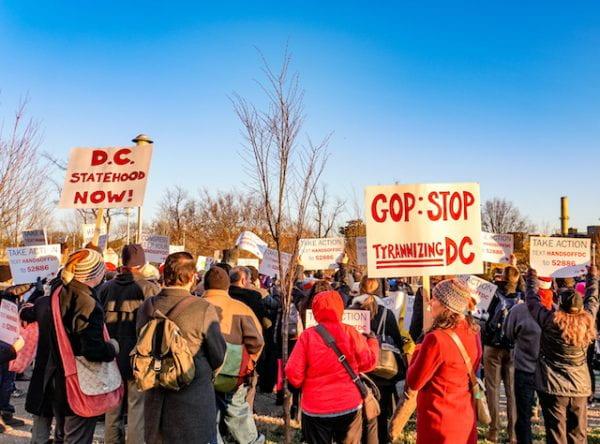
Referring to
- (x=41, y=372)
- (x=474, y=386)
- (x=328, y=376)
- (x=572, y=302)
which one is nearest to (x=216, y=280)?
(x=328, y=376)

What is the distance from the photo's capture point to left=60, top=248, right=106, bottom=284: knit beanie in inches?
174

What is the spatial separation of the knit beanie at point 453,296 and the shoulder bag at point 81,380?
8.98ft

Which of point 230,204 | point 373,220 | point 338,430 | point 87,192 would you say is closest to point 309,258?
point 87,192

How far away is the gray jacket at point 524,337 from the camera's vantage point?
5.90 metres

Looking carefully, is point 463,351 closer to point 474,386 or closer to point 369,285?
point 474,386

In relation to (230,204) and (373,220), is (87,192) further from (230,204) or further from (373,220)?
(230,204)

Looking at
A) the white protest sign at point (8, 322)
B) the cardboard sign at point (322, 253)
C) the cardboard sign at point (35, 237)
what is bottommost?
the white protest sign at point (8, 322)

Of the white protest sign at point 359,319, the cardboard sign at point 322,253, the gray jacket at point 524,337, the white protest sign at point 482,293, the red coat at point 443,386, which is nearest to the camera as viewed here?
the red coat at point 443,386

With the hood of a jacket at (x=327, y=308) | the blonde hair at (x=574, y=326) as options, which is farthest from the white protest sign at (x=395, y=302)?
the hood of a jacket at (x=327, y=308)

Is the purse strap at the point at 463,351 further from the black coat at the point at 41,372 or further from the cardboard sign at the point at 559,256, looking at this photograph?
the cardboard sign at the point at 559,256

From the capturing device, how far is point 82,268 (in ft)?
14.6

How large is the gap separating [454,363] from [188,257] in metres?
2.18

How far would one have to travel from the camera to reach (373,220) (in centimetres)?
577

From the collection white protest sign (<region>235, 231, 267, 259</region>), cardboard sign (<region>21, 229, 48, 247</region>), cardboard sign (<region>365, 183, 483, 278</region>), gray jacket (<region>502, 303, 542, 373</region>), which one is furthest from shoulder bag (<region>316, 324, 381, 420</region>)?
cardboard sign (<region>21, 229, 48, 247</region>)
